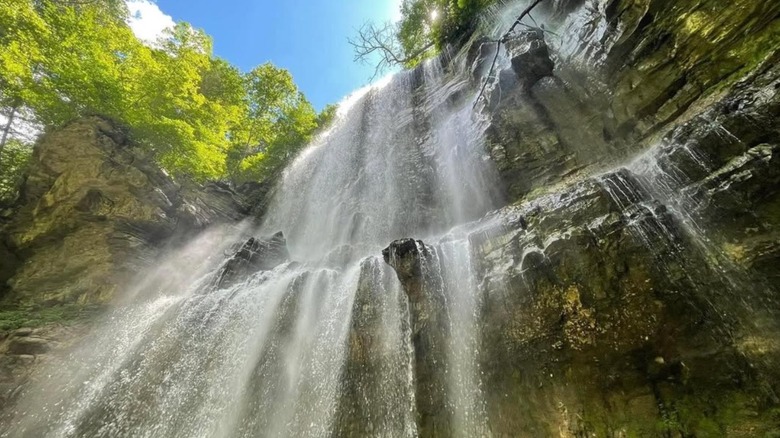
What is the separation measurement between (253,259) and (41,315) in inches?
207

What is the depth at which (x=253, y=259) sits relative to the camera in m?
11.1

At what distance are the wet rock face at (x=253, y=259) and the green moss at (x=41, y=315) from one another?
3516mm

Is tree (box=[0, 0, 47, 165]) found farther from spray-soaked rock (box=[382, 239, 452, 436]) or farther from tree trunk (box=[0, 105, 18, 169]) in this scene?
spray-soaked rock (box=[382, 239, 452, 436])

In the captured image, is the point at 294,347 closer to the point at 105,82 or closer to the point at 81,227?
the point at 81,227

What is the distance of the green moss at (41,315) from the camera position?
827 centimetres

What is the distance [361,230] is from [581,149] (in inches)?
284

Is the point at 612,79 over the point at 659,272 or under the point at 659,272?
over

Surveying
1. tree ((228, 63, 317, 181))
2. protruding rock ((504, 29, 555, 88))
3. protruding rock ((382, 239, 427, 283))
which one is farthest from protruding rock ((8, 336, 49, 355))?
protruding rock ((504, 29, 555, 88))

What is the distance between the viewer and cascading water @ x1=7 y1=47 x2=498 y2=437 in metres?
5.69

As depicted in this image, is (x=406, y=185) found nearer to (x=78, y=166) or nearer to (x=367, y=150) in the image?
(x=367, y=150)

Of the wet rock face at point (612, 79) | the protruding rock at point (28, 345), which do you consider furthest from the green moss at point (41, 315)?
the wet rock face at point (612, 79)

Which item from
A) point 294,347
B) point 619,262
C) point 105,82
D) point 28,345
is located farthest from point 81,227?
point 619,262

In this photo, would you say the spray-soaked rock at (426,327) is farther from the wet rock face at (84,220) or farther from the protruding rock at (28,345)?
the wet rock face at (84,220)

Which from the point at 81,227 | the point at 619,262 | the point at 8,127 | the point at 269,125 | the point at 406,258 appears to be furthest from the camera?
the point at 269,125
